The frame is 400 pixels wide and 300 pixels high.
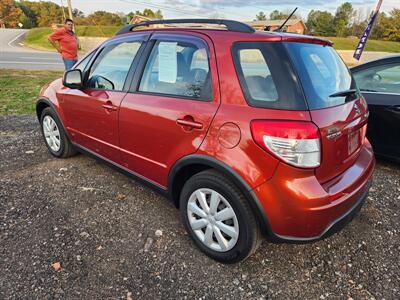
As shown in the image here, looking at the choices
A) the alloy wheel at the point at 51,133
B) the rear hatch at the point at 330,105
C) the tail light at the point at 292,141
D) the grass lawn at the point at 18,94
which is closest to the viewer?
the tail light at the point at 292,141

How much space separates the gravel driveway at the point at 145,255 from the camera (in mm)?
2129

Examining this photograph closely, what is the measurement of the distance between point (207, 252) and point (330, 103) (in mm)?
1428

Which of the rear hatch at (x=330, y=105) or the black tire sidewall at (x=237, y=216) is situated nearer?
the rear hatch at (x=330, y=105)

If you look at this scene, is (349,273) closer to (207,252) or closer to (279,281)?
(279,281)

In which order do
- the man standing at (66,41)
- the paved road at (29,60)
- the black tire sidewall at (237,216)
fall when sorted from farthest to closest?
the paved road at (29,60), the man standing at (66,41), the black tire sidewall at (237,216)

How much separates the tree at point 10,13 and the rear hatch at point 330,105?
65.8m

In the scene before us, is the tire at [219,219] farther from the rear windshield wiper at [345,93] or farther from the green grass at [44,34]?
the green grass at [44,34]

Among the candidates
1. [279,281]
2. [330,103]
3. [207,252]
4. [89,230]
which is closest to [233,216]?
[207,252]

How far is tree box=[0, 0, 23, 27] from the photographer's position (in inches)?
2104

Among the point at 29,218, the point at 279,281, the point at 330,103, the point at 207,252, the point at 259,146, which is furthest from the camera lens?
the point at 29,218

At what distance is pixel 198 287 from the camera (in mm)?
2146

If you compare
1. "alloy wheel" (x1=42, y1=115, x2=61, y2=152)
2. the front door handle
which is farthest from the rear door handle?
"alloy wheel" (x1=42, y1=115, x2=61, y2=152)

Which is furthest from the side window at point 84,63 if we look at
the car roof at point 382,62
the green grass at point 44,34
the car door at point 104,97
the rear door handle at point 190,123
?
the green grass at point 44,34

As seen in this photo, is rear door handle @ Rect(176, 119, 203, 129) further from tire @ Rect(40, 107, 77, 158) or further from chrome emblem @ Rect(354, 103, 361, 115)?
tire @ Rect(40, 107, 77, 158)
